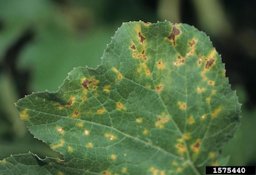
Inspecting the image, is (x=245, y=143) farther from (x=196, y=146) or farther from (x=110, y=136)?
(x=110, y=136)

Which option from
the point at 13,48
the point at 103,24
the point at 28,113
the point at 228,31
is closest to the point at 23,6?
the point at 13,48

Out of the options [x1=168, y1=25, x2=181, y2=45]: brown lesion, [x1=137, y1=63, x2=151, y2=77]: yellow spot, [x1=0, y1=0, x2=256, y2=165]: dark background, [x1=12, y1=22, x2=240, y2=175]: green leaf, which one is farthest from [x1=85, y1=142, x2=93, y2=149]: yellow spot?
[x1=0, y1=0, x2=256, y2=165]: dark background

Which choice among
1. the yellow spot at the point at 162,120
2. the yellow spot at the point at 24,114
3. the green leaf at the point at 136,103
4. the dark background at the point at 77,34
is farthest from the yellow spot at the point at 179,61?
the dark background at the point at 77,34

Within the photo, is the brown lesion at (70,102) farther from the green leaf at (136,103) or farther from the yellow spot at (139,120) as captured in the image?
the yellow spot at (139,120)

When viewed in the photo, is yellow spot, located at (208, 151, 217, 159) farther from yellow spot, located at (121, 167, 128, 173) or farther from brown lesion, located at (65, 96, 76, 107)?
brown lesion, located at (65, 96, 76, 107)

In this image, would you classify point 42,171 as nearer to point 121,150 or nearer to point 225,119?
point 121,150

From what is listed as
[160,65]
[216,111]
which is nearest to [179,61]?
[160,65]
